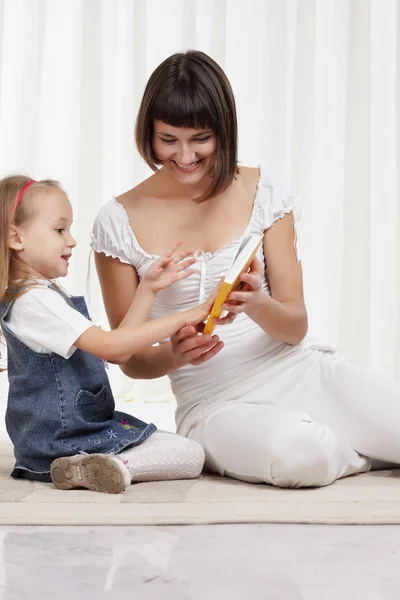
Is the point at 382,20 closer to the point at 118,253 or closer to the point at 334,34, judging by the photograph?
the point at 334,34

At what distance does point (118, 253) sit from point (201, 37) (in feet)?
6.55

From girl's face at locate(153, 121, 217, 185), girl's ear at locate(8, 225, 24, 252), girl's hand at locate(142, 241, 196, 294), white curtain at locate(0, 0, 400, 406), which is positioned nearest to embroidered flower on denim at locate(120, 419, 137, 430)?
girl's hand at locate(142, 241, 196, 294)

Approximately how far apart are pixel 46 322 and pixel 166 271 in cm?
26

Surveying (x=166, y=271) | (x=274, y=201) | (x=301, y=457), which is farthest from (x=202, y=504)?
(x=274, y=201)

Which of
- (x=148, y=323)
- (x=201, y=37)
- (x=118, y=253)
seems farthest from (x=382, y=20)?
(x=148, y=323)

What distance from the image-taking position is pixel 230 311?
5.70ft

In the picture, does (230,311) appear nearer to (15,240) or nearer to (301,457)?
(301,457)

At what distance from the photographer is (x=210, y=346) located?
179cm

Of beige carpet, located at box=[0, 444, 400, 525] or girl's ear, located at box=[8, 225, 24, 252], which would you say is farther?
girl's ear, located at box=[8, 225, 24, 252]

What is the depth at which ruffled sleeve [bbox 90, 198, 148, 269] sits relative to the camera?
196 centimetres

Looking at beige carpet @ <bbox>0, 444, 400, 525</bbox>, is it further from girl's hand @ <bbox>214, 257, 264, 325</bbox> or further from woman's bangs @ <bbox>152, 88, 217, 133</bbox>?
woman's bangs @ <bbox>152, 88, 217, 133</bbox>

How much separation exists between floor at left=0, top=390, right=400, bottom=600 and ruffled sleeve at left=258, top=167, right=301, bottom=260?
80 centimetres

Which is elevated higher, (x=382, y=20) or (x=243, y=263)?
(x=382, y=20)

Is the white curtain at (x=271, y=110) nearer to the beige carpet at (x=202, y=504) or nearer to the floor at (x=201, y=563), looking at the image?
the beige carpet at (x=202, y=504)
